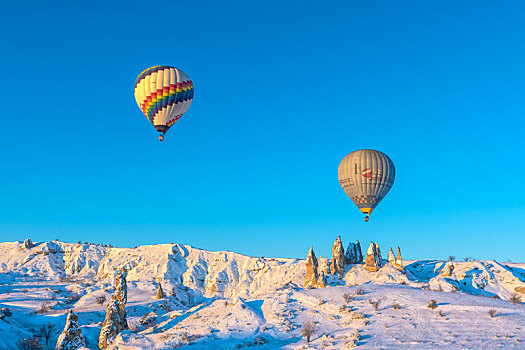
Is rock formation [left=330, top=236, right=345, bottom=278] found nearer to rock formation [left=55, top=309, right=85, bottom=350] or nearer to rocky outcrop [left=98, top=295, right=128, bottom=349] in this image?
rocky outcrop [left=98, top=295, right=128, bottom=349]

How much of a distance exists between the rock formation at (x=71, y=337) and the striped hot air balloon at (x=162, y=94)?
28.5 meters

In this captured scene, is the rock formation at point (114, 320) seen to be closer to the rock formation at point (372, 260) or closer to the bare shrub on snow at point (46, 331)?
the bare shrub on snow at point (46, 331)

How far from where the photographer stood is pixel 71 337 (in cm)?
5372

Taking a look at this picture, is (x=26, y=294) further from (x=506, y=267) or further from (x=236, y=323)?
(x=506, y=267)

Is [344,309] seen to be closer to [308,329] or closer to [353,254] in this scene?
[308,329]

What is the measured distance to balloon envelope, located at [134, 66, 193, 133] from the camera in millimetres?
67188

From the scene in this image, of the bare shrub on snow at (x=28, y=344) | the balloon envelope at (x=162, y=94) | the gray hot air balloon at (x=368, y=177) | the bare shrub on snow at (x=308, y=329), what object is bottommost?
the bare shrub on snow at (x=28, y=344)

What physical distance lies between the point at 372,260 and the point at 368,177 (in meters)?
41.0

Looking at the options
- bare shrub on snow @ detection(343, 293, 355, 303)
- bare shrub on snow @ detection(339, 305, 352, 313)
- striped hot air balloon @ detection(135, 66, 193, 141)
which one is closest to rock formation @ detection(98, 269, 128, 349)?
striped hot air balloon @ detection(135, 66, 193, 141)

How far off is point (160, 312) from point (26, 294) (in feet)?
139

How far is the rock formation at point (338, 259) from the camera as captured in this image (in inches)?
4102

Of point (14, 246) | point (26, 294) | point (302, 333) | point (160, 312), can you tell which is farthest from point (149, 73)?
point (14, 246)

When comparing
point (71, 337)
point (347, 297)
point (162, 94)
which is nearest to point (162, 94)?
point (162, 94)

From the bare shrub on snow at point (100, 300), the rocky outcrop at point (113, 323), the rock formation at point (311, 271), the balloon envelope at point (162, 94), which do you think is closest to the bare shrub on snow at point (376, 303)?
the rocky outcrop at point (113, 323)
